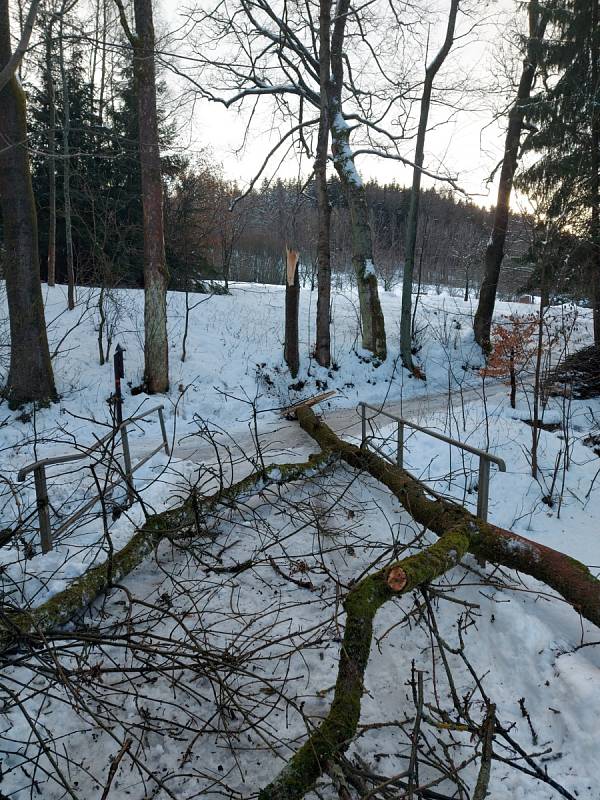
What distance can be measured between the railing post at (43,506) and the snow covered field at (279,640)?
0.12 meters

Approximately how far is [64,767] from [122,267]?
1586 centimetres

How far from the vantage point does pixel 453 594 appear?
4.05m

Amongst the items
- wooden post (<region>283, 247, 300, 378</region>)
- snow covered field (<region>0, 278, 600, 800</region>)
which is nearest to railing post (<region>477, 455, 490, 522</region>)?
snow covered field (<region>0, 278, 600, 800</region>)

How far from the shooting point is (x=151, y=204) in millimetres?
9844

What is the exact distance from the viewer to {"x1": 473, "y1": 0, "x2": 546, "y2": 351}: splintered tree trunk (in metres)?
13.8

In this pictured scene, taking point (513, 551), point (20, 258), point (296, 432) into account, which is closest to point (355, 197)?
point (296, 432)

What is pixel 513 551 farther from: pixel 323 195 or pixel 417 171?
pixel 417 171

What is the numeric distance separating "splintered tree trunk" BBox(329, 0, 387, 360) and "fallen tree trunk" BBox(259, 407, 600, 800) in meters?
9.41

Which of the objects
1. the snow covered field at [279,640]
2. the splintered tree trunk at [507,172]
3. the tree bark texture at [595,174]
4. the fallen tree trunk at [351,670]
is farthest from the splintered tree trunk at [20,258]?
the tree bark texture at [595,174]

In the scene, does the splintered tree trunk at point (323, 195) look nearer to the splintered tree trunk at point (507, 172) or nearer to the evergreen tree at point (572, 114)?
the splintered tree trunk at point (507, 172)

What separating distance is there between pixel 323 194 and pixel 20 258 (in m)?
7.43

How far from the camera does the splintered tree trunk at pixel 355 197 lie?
523 inches

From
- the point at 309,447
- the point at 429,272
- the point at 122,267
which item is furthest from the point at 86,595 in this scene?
the point at 429,272

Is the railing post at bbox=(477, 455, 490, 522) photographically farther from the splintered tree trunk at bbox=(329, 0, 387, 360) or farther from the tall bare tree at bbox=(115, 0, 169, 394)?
the splintered tree trunk at bbox=(329, 0, 387, 360)
